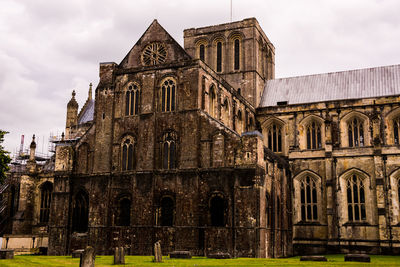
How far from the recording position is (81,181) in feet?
123

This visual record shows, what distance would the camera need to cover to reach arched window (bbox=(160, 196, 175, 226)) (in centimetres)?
3431

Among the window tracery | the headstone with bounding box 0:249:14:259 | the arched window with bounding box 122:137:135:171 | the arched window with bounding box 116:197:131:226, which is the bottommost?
the headstone with bounding box 0:249:14:259

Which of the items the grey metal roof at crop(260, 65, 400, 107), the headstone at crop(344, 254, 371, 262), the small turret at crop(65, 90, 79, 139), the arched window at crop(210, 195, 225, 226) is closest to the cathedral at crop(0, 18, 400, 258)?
the arched window at crop(210, 195, 225, 226)

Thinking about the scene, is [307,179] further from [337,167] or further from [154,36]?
[154,36]

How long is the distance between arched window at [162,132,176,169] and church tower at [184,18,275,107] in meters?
16.0

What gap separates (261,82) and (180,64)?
18.1 metres

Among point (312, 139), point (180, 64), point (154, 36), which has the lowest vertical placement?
point (312, 139)

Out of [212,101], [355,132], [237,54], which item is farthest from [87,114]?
[355,132]

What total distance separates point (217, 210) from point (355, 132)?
18639 millimetres

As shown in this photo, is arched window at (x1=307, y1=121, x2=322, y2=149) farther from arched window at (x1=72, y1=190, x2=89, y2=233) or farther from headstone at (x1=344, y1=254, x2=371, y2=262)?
arched window at (x1=72, y1=190, x2=89, y2=233)

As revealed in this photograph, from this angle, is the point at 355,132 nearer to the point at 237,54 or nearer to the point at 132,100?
the point at 237,54

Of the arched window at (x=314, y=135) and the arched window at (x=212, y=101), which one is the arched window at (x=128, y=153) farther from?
the arched window at (x=314, y=135)

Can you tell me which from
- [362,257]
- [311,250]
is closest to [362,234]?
[311,250]

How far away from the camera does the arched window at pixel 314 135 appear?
45.6m
